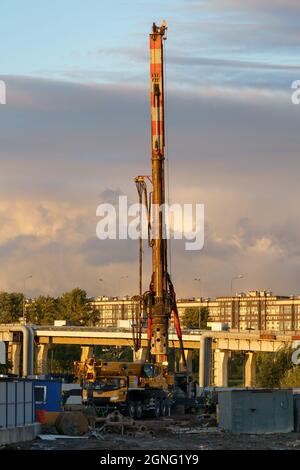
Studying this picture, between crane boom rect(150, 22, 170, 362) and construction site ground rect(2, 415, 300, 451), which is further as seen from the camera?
crane boom rect(150, 22, 170, 362)

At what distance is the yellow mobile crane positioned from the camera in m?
73.8

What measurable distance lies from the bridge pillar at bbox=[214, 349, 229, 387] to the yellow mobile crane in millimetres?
77906

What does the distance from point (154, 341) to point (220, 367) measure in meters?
88.4

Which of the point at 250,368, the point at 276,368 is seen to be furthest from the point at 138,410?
the point at 250,368

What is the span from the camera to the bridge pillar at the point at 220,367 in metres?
174

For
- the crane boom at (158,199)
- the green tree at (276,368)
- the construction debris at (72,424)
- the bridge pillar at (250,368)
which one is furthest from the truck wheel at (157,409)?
the bridge pillar at (250,368)

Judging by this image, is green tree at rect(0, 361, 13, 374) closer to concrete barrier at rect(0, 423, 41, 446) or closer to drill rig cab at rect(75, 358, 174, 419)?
drill rig cab at rect(75, 358, 174, 419)

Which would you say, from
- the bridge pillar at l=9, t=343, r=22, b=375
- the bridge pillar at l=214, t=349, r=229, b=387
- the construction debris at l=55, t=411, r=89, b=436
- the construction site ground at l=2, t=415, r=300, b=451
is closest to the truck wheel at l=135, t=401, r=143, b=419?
the construction site ground at l=2, t=415, r=300, b=451

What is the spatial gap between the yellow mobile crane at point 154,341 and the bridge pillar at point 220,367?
7791cm

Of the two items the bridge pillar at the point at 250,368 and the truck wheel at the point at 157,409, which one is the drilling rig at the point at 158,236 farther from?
the bridge pillar at the point at 250,368

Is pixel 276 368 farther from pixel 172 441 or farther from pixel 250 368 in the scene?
pixel 172 441

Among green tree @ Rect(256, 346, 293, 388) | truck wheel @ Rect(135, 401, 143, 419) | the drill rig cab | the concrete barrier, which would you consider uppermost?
green tree @ Rect(256, 346, 293, 388)

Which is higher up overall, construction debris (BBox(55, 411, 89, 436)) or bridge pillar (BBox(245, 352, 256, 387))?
bridge pillar (BBox(245, 352, 256, 387))
